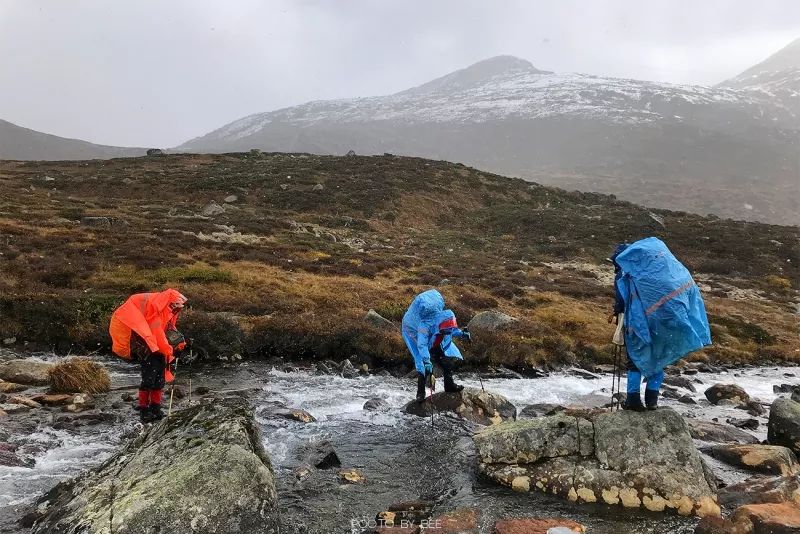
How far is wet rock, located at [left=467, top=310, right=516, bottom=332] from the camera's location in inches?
878

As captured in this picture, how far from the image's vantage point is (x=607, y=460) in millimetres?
8859

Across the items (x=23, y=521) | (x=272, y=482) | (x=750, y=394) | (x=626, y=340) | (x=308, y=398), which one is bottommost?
(x=750, y=394)

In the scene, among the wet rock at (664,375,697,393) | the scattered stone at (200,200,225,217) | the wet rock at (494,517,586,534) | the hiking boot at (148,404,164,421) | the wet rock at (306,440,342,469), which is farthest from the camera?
the scattered stone at (200,200,225,217)

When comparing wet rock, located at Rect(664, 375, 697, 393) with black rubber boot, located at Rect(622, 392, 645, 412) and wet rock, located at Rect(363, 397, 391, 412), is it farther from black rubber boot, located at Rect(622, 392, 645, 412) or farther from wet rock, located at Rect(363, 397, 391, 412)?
wet rock, located at Rect(363, 397, 391, 412)

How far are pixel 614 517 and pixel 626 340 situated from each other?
2738 millimetres

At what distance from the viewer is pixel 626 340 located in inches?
344

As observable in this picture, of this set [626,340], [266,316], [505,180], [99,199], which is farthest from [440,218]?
[626,340]

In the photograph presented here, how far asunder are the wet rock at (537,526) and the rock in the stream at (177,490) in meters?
3.17

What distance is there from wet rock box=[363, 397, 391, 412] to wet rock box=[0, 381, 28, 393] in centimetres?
831

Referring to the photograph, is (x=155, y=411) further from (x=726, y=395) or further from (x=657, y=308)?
(x=726, y=395)

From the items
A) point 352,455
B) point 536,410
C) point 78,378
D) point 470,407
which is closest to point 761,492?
point 536,410

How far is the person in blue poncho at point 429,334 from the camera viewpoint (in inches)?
498

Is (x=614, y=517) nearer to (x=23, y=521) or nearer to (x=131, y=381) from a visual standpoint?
(x=23, y=521)

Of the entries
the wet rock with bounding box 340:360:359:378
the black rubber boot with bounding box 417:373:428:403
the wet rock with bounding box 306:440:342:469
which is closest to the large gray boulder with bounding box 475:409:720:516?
the wet rock with bounding box 306:440:342:469
